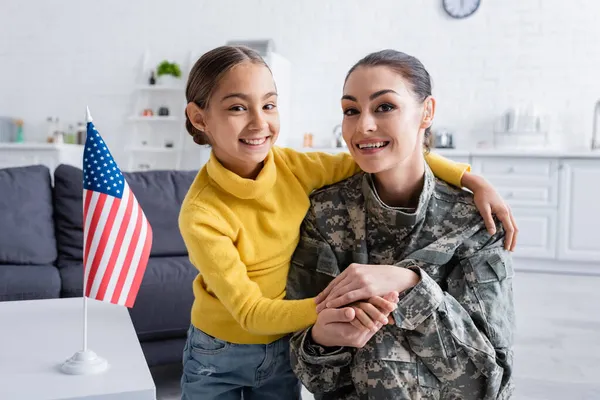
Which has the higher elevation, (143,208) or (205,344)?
(143,208)

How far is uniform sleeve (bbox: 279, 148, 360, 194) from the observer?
1.34 m

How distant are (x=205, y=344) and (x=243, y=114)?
19.1 inches

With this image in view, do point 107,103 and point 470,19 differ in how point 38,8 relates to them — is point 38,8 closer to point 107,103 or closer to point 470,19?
point 107,103

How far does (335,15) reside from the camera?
556 centimetres

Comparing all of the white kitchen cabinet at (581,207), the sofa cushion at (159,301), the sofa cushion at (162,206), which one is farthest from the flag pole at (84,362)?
the white kitchen cabinet at (581,207)

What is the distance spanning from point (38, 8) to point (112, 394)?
563cm

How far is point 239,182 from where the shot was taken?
119cm

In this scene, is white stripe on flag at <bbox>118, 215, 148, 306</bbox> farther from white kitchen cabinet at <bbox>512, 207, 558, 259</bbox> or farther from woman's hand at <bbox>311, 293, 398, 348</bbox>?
white kitchen cabinet at <bbox>512, 207, 558, 259</bbox>

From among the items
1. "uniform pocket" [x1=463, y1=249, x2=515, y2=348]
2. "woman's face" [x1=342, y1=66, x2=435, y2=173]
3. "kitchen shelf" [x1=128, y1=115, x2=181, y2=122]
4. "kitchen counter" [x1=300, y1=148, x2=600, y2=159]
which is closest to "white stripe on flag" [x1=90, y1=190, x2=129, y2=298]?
"woman's face" [x1=342, y1=66, x2=435, y2=173]

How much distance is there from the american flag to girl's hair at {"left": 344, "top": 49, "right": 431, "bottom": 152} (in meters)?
0.52

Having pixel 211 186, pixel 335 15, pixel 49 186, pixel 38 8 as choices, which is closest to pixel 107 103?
pixel 38 8

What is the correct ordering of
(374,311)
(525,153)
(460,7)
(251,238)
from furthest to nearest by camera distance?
1. (460,7)
2. (525,153)
3. (251,238)
4. (374,311)

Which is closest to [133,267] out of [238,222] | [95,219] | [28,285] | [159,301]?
[95,219]

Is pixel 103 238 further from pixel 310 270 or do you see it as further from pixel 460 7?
pixel 460 7
